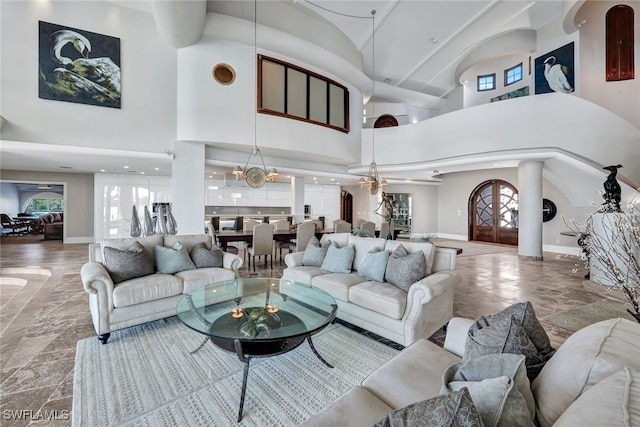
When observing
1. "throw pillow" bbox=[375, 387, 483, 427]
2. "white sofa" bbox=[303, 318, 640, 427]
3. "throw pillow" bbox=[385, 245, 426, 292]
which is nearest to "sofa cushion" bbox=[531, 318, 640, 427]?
"white sofa" bbox=[303, 318, 640, 427]

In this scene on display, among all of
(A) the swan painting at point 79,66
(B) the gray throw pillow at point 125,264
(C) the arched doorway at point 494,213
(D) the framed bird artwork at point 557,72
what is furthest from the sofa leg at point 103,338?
(C) the arched doorway at point 494,213

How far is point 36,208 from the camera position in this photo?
1716 cm

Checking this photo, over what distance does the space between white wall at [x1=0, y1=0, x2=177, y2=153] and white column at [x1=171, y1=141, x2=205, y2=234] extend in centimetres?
34

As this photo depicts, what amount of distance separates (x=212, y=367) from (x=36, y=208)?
2261 centimetres

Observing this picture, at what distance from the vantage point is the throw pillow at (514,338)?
1.18 m

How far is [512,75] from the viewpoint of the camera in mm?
8484

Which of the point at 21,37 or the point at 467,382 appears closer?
the point at 467,382

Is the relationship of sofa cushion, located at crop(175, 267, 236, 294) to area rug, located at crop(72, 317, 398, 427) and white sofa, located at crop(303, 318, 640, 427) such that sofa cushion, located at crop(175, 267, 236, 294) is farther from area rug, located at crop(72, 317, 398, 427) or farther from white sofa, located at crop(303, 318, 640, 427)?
white sofa, located at crop(303, 318, 640, 427)

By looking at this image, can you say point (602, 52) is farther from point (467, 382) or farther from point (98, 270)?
point (98, 270)

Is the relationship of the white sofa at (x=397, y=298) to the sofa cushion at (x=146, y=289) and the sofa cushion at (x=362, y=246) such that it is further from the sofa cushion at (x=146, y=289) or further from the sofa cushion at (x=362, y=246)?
the sofa cushion at (x=146, y=289)

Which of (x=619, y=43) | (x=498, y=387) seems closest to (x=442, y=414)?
(x=498, y=387)

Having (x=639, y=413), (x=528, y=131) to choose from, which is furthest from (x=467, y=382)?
(x=528, y=131)

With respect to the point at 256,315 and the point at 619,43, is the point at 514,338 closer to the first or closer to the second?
the point at 256,315

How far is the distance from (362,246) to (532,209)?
5.68 metres
